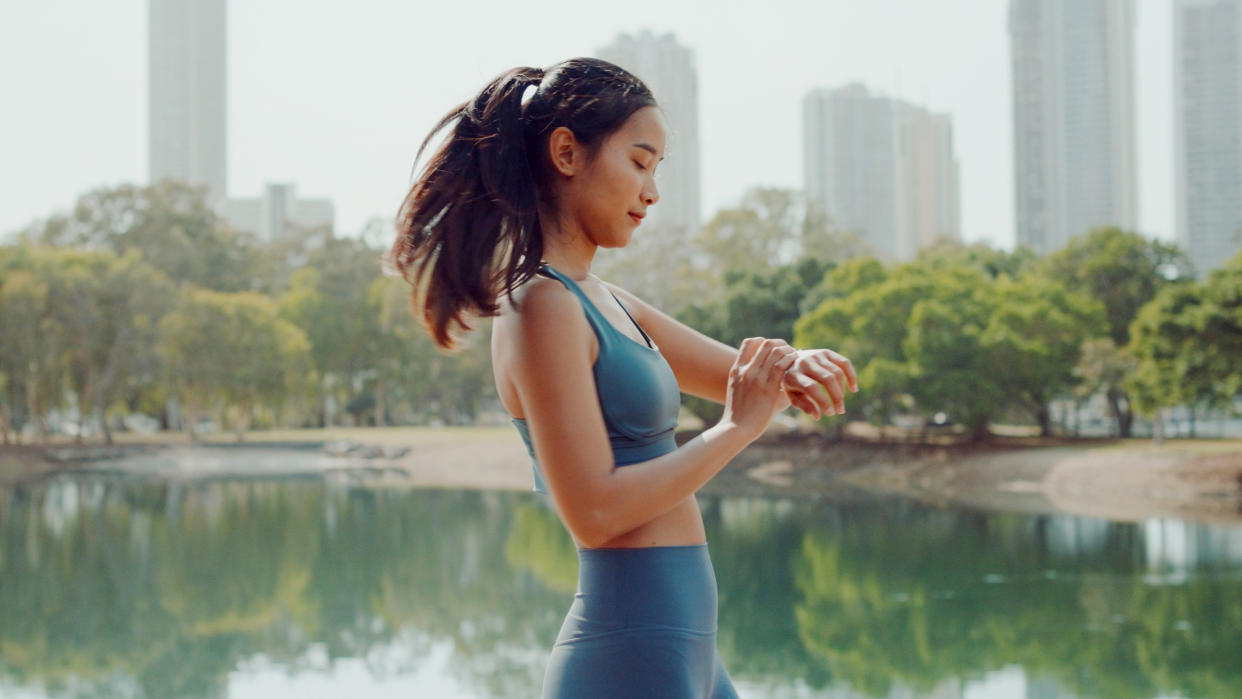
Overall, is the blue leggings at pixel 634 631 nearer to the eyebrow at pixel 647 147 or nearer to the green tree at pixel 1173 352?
the eyebrow at pixel 647 147

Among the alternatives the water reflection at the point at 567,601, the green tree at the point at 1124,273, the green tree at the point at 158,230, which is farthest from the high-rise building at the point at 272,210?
the water reflection at the point at 567,601

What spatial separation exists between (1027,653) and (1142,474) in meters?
12.7

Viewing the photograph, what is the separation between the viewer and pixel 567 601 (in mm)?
11922

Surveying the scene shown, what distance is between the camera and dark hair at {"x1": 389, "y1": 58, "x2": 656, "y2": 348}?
3.87ft

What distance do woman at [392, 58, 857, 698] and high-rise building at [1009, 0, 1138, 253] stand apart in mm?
60142

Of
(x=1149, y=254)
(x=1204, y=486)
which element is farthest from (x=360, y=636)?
(x=1149, y=254)

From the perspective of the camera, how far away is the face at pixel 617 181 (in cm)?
120

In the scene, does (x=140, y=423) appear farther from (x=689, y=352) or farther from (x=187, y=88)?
(x=187, y=88)

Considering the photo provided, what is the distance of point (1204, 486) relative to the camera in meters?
19.6

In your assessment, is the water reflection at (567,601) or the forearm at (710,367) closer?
the forearm at (710,367)

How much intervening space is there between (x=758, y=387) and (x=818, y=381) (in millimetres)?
57

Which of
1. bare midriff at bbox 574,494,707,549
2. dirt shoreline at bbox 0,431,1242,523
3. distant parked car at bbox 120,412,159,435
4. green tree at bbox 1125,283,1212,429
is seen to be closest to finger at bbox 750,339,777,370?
bare midriff at bbox 574,494,707,549

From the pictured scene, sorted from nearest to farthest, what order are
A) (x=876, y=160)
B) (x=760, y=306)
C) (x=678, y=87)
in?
(x=760, y=306)
(x=678, y=87)
(x=876, y=160)

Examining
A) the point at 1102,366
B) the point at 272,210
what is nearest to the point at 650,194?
the point at 1102,366
